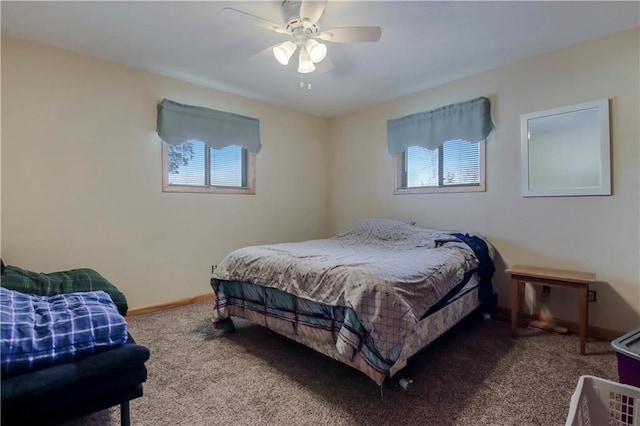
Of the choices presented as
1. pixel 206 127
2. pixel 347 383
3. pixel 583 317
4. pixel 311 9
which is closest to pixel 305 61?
pixel 311 9

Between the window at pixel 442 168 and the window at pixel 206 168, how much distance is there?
76.8 inches

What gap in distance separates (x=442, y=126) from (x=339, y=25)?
170 centimetres

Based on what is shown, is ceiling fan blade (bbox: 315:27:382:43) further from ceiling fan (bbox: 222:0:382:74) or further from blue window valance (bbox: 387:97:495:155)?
blue window valance (bbox: 387:97:495:155)

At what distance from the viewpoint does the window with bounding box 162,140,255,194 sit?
3374 millimetres

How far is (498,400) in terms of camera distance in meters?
1.67

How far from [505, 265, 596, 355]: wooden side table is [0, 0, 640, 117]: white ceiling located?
1.90 meters

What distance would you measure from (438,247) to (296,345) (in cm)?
152

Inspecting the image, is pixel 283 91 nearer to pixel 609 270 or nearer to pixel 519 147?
pixel 519 147

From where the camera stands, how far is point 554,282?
7.78 feet

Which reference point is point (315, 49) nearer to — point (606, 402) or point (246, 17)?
point (246, 17)

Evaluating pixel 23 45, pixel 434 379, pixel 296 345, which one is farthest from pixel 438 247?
pixel 23 45

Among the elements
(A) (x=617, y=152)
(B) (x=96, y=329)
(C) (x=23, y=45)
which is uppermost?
(C) (x=23, y=45)

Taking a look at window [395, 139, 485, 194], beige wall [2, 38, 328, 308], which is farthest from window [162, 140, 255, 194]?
window [395, 139, 485, 194]

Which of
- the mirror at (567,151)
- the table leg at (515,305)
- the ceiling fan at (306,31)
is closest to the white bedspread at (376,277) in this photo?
the table leg at (515,305)
